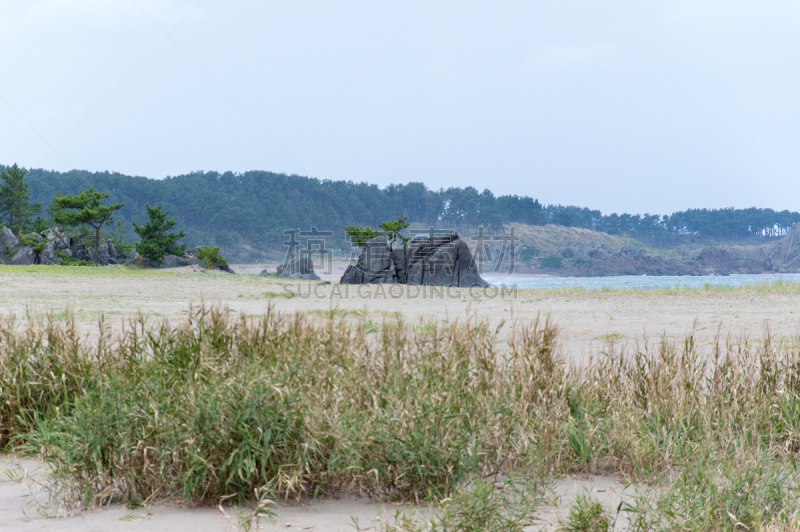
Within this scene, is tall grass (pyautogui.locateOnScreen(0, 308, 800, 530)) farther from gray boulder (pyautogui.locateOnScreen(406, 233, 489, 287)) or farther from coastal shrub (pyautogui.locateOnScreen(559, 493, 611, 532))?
gray boulder (pyautogui.locateOnScreen(406, 233, 489, 287))

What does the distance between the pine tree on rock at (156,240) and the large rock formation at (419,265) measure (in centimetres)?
1627

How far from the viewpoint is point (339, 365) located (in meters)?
4.39

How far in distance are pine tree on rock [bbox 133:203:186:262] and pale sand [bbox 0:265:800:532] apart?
1621 centimetres

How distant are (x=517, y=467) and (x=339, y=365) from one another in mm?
1512

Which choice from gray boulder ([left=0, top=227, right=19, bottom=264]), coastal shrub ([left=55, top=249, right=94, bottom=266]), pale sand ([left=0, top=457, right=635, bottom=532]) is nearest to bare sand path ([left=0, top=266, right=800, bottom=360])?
pale sand ([left=0, top=457, right=635, bottom=532])

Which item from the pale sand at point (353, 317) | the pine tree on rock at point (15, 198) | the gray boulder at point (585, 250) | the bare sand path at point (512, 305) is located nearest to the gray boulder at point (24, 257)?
the pine tree on rock at point (15, 198)

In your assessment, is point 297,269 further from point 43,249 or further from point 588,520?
point 588,520

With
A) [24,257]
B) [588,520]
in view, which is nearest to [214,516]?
[588,520]

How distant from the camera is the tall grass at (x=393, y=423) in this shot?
3.15m

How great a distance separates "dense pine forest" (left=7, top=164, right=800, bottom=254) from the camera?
101 m

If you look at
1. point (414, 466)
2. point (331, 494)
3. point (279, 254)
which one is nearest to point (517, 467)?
point (414, 466)

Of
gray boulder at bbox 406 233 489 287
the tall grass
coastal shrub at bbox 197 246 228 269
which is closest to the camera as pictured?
the tall grass

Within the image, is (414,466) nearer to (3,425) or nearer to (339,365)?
(339,365)

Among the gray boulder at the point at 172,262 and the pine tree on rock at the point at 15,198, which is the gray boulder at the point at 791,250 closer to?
the gray boulder at the point at 172,262
